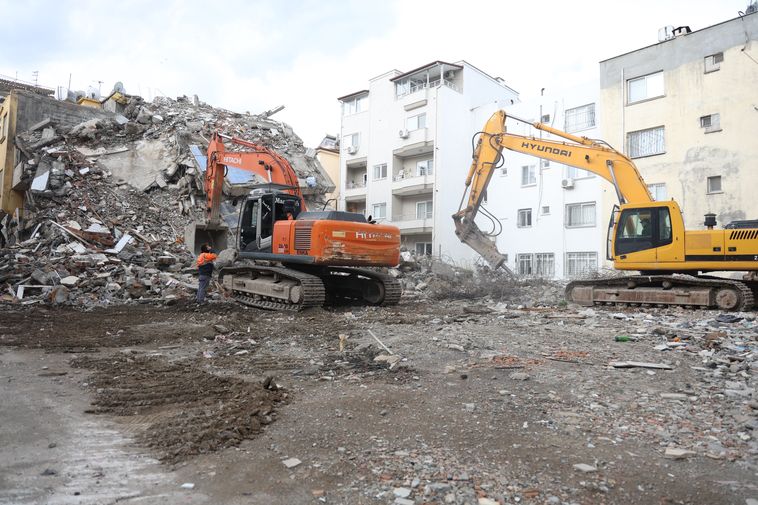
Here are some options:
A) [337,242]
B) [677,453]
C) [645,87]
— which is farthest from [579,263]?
[677,453]

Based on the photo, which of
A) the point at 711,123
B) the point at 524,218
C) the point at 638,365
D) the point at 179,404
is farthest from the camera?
the point at 524,218

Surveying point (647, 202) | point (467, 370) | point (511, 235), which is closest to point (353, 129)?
point (511, 235)

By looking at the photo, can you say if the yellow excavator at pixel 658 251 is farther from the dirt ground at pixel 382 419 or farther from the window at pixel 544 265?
the window at pixel 544 265

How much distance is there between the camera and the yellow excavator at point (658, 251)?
10547mm

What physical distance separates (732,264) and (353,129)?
27.3 m

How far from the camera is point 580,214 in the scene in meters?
24.0

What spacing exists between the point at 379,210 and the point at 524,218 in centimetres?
992

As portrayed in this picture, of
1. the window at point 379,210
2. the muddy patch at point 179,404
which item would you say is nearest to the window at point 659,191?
the window at point 379,210

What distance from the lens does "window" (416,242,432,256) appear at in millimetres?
30997

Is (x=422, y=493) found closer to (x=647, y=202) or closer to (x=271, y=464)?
(x=271, y=464)

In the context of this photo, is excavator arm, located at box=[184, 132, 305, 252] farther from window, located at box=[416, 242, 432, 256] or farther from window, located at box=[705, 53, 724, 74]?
window, located at box=[416, 242, 432, 256]

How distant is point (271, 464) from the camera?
330 cm

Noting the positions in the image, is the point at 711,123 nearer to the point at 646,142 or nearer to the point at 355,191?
Answer: the point at 646,142

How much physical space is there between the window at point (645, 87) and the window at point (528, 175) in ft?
18.2
